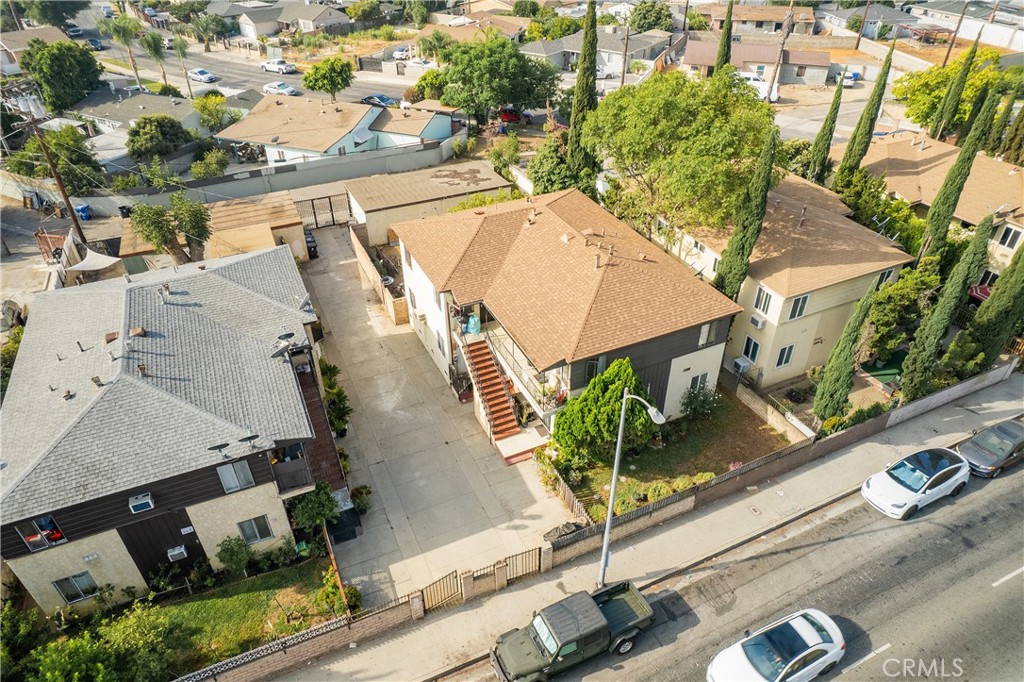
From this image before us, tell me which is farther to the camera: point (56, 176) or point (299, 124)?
point (299, 124)

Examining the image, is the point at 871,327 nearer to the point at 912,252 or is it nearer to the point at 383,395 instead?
the point at 912,252

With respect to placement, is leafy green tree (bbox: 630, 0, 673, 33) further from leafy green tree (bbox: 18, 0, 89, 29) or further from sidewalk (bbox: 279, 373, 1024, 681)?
leafy green tree (bbox: 18, 0, 89, 29)

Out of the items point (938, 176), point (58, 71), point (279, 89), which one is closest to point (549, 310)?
point (938, 176)

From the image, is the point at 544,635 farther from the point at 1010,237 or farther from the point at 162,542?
the point at 1010,237

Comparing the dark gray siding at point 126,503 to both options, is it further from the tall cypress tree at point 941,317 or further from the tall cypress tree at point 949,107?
the tall cypress tree at point 949,107

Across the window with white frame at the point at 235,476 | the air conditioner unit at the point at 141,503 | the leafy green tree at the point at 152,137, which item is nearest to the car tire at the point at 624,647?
the window with white frame at the point at 235,476

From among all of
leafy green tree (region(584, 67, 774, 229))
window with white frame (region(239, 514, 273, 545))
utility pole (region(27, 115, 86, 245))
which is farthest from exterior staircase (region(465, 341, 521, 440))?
utility pole (region(27, 115, 86, 245))
